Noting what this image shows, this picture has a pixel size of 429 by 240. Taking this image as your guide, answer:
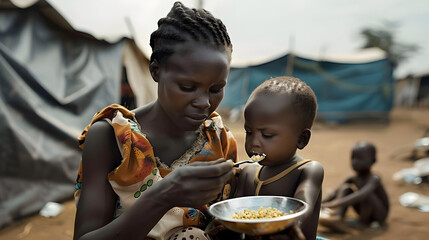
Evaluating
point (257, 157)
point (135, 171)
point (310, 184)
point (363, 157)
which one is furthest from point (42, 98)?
point (310, 184)

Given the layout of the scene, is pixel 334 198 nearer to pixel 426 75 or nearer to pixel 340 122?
pixel 340 122

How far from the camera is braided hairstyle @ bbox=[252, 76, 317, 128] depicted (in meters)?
1.66

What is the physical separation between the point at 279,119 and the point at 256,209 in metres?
0.42

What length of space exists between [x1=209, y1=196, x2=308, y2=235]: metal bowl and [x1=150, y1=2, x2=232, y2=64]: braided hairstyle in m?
0.60

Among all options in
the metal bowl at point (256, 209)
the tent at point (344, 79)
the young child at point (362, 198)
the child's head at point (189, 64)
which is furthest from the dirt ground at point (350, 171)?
the child's head at point (189, 64)

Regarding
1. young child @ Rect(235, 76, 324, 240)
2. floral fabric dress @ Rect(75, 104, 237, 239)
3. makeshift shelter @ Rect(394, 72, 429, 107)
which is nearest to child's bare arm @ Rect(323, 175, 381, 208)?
young child @ Rect(235, 76, 324, 240)

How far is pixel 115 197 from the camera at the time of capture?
4.78 feet

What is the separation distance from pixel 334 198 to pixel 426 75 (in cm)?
2174

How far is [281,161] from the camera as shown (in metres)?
1.71

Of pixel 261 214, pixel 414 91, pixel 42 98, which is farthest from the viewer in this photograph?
pixel 414 91

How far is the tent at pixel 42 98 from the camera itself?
420 cm

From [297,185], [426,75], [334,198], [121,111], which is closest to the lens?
[121,111]

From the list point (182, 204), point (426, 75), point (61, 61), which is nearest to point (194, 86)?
point (182, 204)

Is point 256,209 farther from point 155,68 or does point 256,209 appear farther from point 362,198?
point 362,198
